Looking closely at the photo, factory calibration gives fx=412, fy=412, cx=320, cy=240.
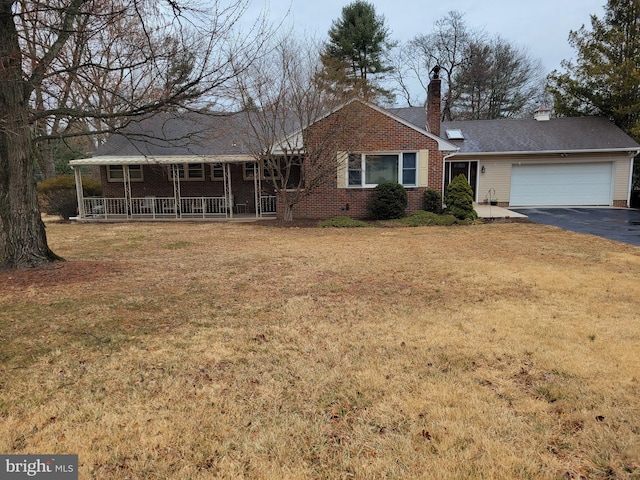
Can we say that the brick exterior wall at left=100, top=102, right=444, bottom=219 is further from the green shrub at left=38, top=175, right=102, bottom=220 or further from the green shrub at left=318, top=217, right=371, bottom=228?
the green shrub at left=38, top=175, right=102, bottom=220

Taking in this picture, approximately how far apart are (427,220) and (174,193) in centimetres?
1038

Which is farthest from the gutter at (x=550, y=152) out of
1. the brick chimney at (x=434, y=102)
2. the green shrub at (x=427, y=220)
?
the green shrub at (x=427, y=220)

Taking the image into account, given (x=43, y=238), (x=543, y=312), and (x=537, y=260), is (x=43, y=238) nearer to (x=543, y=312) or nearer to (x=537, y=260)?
(x=543, y=312)

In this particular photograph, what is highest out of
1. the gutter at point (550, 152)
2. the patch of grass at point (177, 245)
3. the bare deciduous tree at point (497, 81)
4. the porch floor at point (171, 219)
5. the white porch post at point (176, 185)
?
the bare deciduous tree at point (497, 81)

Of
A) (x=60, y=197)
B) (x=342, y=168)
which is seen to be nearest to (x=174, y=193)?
(x=60, y=197)

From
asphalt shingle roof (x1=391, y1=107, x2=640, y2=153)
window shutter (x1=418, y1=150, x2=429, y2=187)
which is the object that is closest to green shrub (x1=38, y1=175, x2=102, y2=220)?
window shutter (x1=418, y1=150, x2=429, y2=187)

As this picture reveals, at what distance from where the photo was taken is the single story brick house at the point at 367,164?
1470 centimetres

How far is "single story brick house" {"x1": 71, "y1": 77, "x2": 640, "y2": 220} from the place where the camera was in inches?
579

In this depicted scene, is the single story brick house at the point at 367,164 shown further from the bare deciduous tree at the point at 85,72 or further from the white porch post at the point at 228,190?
the bare deciduous tree at the point at 85,72

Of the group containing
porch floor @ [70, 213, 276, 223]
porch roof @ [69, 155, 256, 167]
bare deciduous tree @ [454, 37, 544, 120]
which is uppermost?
bare deciduous tree @ [454, 37, 544, 120]

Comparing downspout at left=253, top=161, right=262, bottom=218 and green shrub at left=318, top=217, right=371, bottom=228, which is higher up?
downspout at left=253, top=161, right=262, bottom=218

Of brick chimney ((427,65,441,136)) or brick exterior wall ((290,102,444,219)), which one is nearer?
brick exterior wall ((290,102,444,219))

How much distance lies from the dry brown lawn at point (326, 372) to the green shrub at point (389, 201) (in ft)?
24.6

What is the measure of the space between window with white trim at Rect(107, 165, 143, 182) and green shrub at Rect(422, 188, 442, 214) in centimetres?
1231
